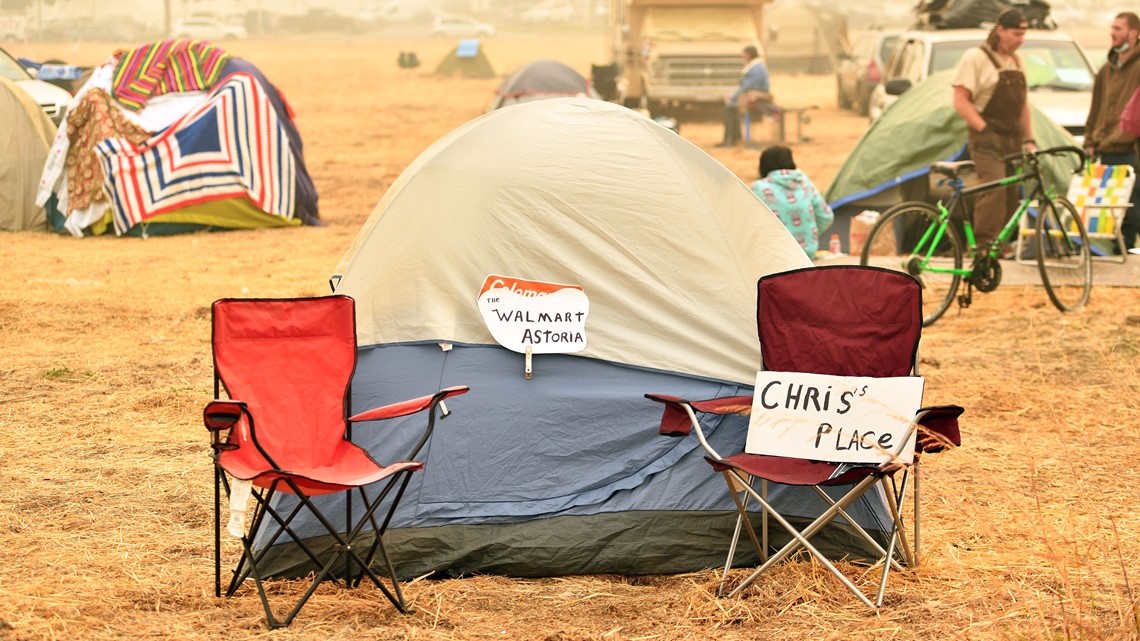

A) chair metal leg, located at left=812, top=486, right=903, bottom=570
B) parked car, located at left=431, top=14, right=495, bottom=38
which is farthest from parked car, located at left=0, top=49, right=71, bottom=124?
parked car, located at left=431, top=14, right=495, bottom=38

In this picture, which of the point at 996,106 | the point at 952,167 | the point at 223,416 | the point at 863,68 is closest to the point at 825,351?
the point at 223,416

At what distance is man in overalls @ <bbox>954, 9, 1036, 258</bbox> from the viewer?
29.8 feet

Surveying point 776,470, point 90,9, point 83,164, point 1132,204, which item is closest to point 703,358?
point 776,470

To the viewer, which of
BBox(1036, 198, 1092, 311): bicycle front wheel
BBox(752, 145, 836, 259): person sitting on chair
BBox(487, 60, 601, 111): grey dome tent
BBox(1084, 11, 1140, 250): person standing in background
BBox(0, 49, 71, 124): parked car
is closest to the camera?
BBox(752, 145, 836, 259): person sitting on chair

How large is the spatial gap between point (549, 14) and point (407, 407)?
61.4 metres

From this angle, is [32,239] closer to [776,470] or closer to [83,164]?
[83,164]

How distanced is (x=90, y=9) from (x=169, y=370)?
49183 millimetres

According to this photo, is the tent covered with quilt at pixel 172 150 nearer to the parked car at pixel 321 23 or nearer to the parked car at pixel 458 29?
the parked car at pixel 458 29

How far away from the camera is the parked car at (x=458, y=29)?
2271 inches

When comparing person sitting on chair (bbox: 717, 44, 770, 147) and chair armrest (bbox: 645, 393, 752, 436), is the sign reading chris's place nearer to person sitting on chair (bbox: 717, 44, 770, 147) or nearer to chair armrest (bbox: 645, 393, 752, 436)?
chair armrest (bbox: 645, 393, 752, 436)

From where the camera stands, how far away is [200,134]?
1273cm

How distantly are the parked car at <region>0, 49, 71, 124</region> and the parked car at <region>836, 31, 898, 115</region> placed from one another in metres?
14.0

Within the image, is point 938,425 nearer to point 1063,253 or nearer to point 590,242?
point 590,242

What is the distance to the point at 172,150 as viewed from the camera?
1273 centimetres
